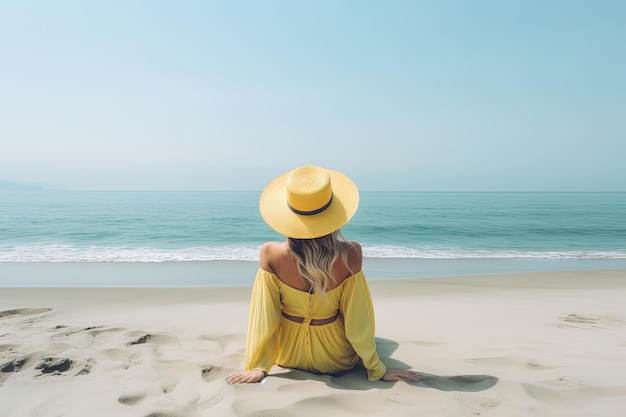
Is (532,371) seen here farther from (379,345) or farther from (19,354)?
(19,354)

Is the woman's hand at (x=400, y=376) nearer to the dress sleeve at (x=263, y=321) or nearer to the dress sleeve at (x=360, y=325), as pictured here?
the dress sleeve at (x=360, y=325)

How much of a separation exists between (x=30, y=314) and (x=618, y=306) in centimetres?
781

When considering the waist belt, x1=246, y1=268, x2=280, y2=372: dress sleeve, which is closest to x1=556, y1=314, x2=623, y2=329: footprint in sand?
the waist belt

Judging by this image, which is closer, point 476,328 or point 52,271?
point 476,328

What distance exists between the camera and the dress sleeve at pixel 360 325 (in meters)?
2.97

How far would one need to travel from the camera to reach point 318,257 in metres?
2.83

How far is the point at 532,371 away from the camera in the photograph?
123 inches

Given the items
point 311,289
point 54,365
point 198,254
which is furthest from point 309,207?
point 198,254

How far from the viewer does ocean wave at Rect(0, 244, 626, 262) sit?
11562 millimetres

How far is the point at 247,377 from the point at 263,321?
380 millimetres

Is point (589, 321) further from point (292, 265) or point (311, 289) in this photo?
point (292, 265)

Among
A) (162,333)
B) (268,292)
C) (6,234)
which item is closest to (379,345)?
(268,292)

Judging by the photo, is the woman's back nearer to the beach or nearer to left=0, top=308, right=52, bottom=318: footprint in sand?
the beach

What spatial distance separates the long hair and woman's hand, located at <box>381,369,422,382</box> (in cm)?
75
